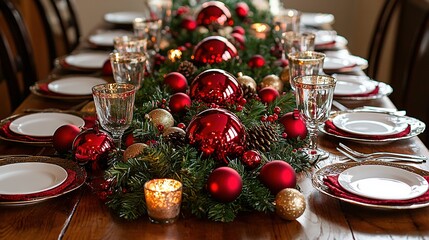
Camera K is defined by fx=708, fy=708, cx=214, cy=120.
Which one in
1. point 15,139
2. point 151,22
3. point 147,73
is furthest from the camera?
point 151,22

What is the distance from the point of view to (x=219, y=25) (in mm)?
2434

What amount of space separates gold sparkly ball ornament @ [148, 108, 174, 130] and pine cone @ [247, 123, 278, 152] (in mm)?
194

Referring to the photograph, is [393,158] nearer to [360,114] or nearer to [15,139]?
[360,114]

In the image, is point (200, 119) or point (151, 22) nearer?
point (200, 119)

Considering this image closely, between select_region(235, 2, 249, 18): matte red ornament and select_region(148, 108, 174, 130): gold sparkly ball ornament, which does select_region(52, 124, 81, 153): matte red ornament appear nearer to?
select_region(148, 108, 174, 130): gold sparkly ball ornament

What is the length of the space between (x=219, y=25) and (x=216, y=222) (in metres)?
1.41

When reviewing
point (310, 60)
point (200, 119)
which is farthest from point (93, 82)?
point (200, 119)

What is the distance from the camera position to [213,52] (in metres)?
1.83

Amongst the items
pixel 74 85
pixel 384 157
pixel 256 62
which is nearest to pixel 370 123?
pixel 384 157

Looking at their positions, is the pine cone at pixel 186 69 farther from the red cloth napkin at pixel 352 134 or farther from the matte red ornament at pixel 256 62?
the red cloth napkin at pixel 352 134

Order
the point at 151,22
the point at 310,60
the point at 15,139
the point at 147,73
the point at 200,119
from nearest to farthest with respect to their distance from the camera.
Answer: the point at 200,119
the point at 15,139
the point at 310,60
the point at 147,73
the point at 151,22

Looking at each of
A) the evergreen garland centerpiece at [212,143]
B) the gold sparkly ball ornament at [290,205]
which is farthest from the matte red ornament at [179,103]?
the gold sparkly ball ornament at [290,205]

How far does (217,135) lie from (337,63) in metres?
1.09

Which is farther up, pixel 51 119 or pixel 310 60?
pixel 310 60
